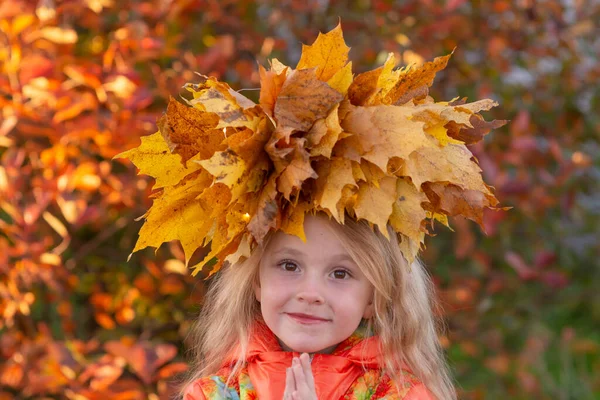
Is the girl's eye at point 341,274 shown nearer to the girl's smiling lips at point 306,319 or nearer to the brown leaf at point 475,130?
the girl's smiling lips at point 306,319

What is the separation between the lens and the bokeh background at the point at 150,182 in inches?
126

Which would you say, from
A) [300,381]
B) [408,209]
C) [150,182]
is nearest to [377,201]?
[408,209]

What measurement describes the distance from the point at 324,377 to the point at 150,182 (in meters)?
1.42

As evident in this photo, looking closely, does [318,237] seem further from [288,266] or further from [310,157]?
[310,157]

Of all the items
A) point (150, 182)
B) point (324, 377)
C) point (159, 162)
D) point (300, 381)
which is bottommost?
point (150, 182)

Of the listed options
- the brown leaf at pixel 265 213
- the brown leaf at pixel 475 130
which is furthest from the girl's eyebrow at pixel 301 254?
the brown leaf at pixel 475 130

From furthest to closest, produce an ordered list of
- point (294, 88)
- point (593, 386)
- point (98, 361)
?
1. point (593, 386)
2. point (98, 361)
3. point (294, 88)

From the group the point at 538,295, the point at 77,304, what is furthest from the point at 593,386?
the point at 77,304

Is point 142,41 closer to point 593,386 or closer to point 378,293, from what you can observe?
point 378,293

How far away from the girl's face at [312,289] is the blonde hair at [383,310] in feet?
0.10

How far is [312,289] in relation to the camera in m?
2.11

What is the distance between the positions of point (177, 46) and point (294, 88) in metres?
1.85

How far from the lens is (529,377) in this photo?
3.88 metres

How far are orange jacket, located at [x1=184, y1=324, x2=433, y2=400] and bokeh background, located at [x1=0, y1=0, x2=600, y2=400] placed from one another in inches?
30.8
